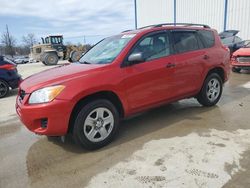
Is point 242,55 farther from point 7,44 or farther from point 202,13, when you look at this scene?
point 7,44

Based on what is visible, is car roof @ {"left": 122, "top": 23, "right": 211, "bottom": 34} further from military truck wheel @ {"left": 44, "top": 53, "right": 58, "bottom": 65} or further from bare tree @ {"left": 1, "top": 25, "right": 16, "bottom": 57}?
bare tree @ {"left": 1, "top": 25, "right": 16, "bottom": 57}

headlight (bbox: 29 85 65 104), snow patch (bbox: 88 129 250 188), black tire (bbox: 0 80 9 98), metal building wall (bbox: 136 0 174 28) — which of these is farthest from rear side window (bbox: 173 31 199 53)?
metal building wall (bbox: 136 0 174 28)

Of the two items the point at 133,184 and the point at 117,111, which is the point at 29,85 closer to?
the point at 117,111

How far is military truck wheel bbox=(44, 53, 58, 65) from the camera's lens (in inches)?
899

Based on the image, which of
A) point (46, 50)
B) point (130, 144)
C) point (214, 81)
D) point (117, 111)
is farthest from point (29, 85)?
point (46, 50)

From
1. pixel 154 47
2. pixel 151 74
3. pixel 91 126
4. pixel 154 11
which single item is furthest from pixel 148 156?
pixel 154 11

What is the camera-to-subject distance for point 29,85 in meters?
3.86

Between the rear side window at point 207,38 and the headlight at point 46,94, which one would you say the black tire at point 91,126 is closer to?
the headlight at point 46,94

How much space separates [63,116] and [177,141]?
Result: 1785 mm

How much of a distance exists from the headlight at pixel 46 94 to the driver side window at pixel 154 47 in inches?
57.0

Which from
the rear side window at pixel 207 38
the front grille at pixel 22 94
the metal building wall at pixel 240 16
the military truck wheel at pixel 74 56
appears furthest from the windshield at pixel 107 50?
the metal building wall at pixel 240 16

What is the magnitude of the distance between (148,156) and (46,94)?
1.65 meters

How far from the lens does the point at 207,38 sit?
555 centimetres

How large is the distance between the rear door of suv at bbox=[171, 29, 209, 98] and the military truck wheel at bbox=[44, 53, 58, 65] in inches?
765
